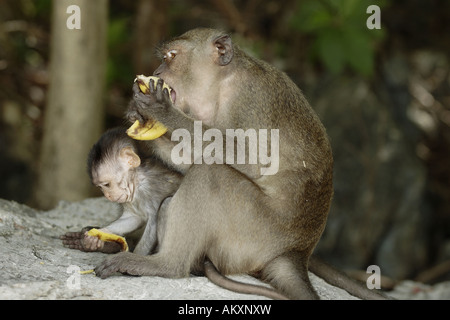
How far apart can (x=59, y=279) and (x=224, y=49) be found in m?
1.66

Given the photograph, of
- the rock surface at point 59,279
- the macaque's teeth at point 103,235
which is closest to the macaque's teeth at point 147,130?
the macaque's teeth at point 103,235

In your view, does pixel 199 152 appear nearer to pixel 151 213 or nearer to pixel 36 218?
pixel 151 213

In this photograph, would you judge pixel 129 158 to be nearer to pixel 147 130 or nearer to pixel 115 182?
pixel 115 182

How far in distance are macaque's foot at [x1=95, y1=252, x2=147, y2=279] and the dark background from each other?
412cm

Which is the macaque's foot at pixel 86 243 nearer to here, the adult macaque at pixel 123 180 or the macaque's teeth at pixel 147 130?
the adult macaque at pixel 123 180

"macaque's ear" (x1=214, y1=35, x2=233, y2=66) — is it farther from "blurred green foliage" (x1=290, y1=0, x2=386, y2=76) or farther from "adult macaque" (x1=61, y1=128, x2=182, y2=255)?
"blurred green foliage" (x1=290, y1=0, x2=386, y2=76)

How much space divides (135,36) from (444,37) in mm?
4497

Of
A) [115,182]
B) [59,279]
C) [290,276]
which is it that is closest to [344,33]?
[115,182]

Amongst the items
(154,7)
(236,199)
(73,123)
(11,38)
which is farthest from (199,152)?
(11,38)

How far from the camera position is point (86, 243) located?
389 centimetres

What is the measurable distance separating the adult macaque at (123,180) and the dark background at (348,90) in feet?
11.3

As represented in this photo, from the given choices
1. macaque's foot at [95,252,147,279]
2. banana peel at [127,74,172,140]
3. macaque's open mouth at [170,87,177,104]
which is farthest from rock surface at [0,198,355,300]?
macaque's open mouth at [170,87,177,104]
